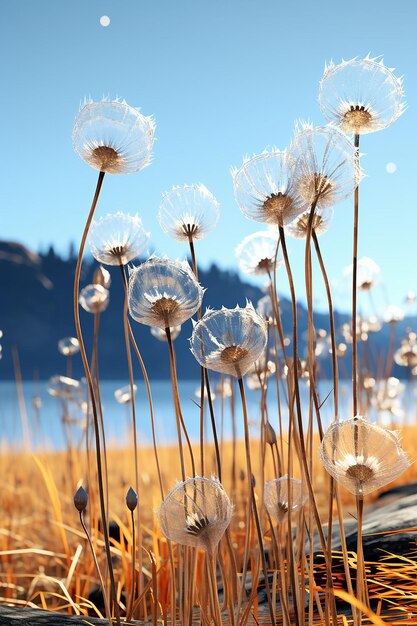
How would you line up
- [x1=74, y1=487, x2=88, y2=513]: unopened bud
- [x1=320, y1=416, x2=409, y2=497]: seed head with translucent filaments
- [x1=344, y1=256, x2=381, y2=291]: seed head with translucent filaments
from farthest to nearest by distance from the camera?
[x1=344, y1=256, x2=381, y2=291]: seed head with translucent filaments < [x1=74, y1=487, x2=88, y2=513]: unopened bud < [x1=320, y1=416, x2=409, y2=497]: seed head with translucent filaments

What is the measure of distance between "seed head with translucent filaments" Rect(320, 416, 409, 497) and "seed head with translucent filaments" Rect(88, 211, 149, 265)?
55cm

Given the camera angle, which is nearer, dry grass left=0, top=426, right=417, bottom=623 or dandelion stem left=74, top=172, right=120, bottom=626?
dandelion stem left=74, top=172, right=120, bottom=626

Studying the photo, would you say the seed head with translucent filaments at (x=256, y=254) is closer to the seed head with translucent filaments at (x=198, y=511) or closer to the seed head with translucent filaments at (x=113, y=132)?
the seed head with translucent filaments at (x=113, y=132)

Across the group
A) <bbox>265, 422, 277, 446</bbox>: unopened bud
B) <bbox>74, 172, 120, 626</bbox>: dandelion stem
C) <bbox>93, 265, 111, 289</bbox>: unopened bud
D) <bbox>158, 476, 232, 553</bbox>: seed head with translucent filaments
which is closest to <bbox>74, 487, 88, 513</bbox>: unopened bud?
Answer: <bbox>74, 172, 120, 626</bbox>: dandelion stem

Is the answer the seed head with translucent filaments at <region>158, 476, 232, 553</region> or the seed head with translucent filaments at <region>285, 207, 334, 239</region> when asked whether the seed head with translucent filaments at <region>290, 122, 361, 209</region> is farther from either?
the seed head with translucent filaments at <region>158, 476, 232, 553</region>

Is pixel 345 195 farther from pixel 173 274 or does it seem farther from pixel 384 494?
pixel 384 494

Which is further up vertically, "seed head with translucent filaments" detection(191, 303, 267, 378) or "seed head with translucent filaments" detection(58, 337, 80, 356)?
"seed head with translucent filaments" detection(58, 337, 80, 356)

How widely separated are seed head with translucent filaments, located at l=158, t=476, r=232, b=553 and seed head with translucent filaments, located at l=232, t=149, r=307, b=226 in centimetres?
37

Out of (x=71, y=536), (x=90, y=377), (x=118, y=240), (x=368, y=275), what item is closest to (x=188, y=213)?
(x=118, y=240)

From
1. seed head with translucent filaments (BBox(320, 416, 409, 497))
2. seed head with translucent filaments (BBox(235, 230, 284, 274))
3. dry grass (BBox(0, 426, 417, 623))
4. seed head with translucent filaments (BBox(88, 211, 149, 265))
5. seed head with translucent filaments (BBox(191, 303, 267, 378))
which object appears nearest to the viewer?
seed head with translucent filaments (BBox(320, 416, 409, 497))

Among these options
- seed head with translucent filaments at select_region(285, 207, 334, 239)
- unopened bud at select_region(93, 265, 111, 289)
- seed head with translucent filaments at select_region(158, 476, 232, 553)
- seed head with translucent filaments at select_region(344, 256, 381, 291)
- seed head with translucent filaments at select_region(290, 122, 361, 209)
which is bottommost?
seed head with translucent filaments at select_region(158, 476, 232, 553)

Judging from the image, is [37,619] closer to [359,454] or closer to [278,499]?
[278,499]

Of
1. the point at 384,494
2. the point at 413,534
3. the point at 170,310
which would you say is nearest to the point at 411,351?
the point at 384,494

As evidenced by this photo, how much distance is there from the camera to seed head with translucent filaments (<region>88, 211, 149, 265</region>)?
1188mm
